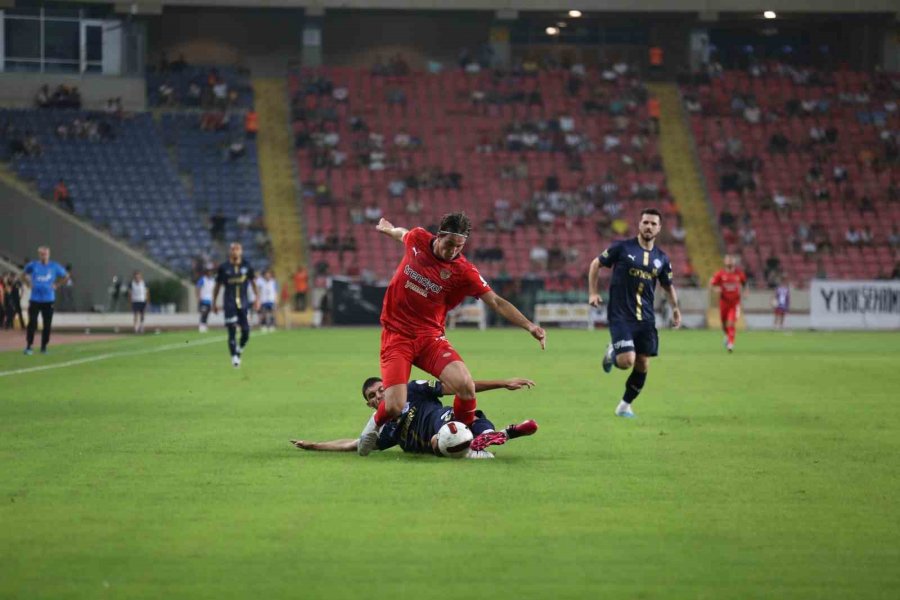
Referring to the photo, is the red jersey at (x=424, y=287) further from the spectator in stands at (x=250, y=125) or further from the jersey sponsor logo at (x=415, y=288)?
the spectator in stands at (x=250, y=125)

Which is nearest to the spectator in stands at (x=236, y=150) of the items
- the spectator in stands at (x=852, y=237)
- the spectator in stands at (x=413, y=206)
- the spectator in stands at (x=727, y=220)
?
the spectator in stands at (x=413, y=206)

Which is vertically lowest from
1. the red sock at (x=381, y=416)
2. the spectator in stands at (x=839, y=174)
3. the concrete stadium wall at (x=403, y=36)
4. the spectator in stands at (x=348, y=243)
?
the red sock at (x=381, y=416)

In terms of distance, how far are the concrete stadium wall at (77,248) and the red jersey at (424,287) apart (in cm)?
4046

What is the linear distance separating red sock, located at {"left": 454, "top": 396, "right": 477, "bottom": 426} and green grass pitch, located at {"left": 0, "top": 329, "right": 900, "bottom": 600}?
18.0 inches

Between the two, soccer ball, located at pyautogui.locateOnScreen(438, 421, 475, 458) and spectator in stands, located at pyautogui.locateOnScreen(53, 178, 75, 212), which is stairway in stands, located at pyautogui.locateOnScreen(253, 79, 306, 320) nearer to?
spectator in stands, located at pyautogui.locateOnScreen(53, 178, 75, 212)

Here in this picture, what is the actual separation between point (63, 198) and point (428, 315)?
4316 cm

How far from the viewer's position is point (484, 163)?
5997 centimetres

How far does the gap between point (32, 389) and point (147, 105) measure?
Result: 137 feet

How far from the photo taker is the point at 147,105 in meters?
60.2

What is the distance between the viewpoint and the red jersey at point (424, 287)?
12.0 m

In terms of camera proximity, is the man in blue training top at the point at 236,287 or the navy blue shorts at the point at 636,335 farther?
the man in blue training top at the point at 236,287

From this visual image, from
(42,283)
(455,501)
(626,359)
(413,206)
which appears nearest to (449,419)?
(455,501)

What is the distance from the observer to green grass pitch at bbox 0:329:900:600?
6859 millimetres

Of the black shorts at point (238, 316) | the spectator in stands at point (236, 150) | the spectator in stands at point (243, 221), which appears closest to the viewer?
the black shorts at point (238, 316)
